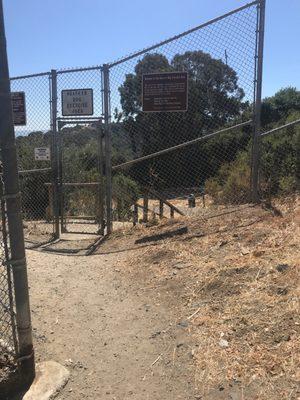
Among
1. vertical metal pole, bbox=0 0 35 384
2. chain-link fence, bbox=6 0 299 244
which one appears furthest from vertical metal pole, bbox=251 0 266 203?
vertical metal pole, bbox=0 0 35 384

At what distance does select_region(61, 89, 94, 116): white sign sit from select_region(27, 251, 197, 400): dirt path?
3.03m

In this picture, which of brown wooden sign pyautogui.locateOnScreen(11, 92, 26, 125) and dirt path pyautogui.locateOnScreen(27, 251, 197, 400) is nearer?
dirt path pyautogui.locateOnScreen(27, 251, 197, 400)

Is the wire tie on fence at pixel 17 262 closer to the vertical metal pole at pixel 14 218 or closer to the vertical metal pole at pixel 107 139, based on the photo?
the vertical metal pole at pixel 14 218

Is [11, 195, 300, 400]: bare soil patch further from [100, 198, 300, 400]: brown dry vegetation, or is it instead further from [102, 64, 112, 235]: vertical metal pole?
[102, 64, 112, 235]: vertical metal pole

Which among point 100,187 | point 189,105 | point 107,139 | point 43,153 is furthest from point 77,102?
point 189,105

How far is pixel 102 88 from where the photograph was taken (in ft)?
26.3

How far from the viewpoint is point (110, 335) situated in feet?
14.9

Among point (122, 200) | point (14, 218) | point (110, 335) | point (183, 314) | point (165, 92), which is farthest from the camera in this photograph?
point (122, 200)

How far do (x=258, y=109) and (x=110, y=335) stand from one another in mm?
4494

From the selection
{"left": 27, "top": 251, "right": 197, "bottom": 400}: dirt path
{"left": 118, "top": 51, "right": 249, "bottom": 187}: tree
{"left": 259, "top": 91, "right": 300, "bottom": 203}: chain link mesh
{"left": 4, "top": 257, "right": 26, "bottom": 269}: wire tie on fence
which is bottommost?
{"left": 27, "top": 251, "right": 197, "bottom": 400}: dirt path

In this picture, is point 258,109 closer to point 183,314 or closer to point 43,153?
point 43,153

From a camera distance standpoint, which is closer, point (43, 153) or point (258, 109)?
point (258, 109)

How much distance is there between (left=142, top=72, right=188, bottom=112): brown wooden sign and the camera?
752 centimetres

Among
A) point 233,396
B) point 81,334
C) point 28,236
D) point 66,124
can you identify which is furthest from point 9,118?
point 28,236
